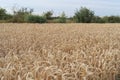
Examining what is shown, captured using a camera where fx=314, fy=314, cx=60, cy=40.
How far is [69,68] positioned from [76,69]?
0.59 feet

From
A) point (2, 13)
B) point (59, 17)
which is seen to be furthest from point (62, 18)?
point (2, 13)

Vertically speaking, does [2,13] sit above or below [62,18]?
above

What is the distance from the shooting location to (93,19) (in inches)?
1914

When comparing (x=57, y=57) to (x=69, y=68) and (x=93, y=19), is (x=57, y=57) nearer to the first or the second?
(x=69, y=68)

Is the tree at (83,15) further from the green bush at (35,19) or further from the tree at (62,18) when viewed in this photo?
the green bush at (35,19)

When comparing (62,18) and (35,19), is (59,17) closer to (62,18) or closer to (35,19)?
(62,18)

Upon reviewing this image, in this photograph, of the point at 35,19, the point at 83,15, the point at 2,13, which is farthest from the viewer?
the point at 83,15

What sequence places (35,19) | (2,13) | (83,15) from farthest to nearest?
(83,15), (2,13), (35,19)

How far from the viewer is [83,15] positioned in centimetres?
4812

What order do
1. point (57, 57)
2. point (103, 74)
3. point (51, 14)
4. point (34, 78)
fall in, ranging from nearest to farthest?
point (34, 78)
point (103, 74)
point (57, 57)
point (51, 14)

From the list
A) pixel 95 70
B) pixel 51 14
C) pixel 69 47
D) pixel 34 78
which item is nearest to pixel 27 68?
pixel 34 78

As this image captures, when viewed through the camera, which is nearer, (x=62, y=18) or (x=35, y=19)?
Answer: (x=35, y=19)

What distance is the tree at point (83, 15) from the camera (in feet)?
158

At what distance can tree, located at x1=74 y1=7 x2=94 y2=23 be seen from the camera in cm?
4813
